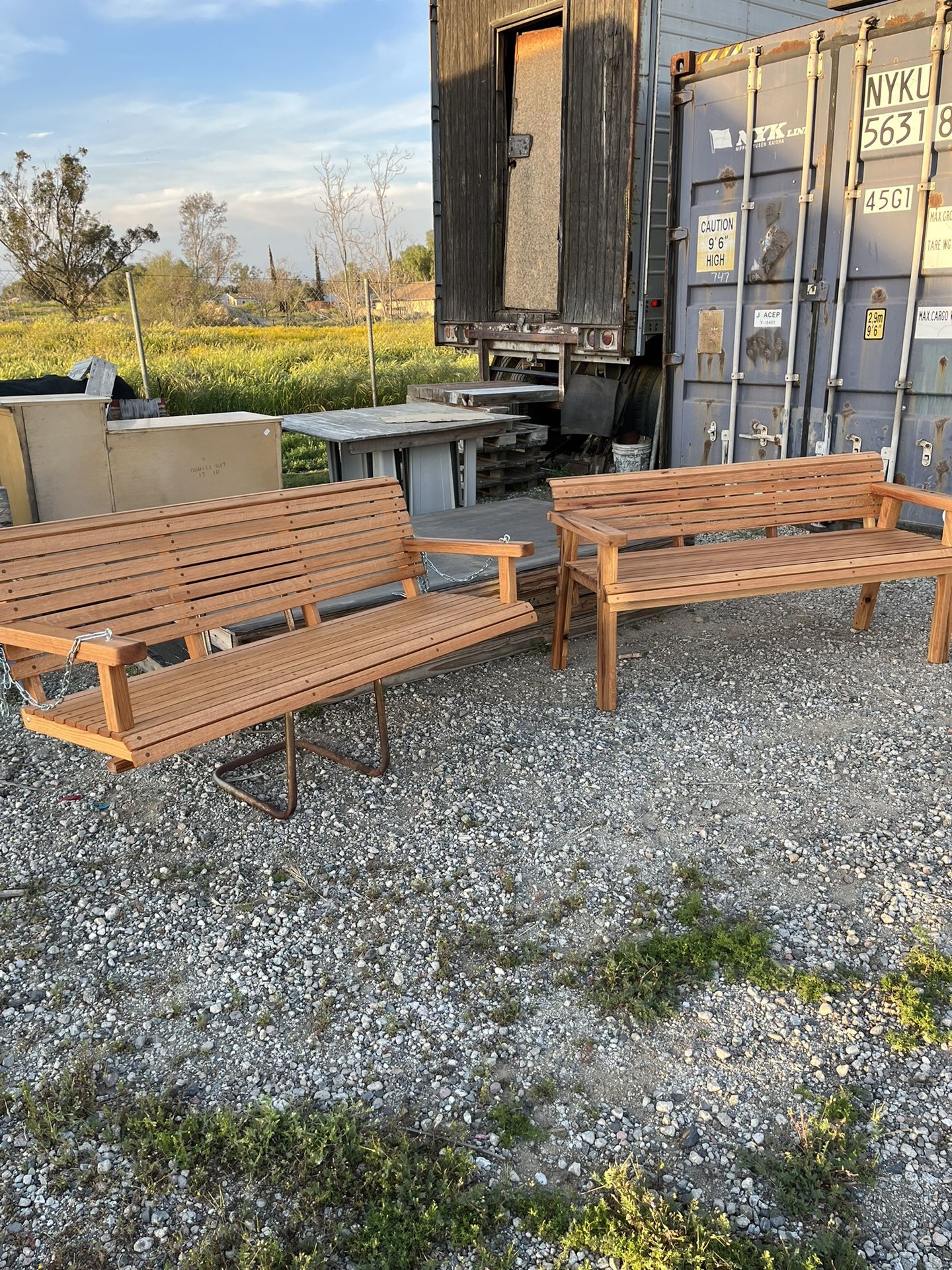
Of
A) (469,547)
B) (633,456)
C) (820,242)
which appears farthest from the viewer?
(633,456)

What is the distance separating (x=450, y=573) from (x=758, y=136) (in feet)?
12.2

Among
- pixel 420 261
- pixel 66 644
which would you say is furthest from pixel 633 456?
pixel 420 261

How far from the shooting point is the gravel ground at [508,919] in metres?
2.02

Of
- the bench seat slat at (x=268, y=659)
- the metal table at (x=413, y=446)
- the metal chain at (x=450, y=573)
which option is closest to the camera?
the bench seat slat at (x=268, y=659)

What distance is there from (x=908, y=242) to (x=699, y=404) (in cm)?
180

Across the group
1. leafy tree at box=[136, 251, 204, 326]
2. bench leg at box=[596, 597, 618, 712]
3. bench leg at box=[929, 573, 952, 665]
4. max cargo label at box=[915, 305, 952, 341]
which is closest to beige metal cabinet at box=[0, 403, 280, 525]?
bench leg at box=[596, 597, 618, 712]

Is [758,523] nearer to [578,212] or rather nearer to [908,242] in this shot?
[908,242]

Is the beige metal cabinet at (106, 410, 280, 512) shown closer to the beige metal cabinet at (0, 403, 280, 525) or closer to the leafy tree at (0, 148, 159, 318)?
the beige metal cabinet at (0, 403, 280, 525)

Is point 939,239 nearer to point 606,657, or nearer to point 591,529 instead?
point 591,529

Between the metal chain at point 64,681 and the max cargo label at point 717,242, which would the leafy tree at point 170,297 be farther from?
the metal chain at point 64,681

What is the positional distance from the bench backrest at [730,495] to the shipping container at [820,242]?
113 cm

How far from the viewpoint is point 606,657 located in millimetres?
3998

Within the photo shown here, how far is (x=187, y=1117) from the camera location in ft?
6.81

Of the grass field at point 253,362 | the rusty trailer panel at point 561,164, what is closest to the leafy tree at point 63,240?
the grass field at point 253,362
